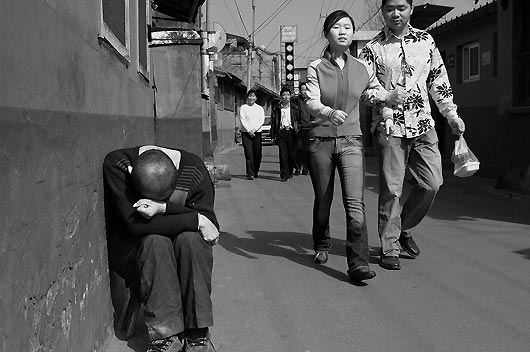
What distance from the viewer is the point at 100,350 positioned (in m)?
3.75

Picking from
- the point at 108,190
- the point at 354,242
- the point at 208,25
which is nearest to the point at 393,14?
the point at 354,242

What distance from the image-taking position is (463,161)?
19.0 feet

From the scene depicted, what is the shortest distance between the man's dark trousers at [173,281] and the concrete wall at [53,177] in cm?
26

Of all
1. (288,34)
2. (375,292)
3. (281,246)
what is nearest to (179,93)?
(281,246)

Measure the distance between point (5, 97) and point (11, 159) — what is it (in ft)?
0.63

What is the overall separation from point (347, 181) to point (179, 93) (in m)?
6.28

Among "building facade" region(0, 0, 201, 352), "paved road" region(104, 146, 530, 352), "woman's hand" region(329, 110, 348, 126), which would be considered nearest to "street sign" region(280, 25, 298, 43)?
"paved road" region(104, 146, 530, 352)

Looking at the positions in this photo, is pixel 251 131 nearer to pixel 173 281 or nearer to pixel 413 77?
pixel 413 77

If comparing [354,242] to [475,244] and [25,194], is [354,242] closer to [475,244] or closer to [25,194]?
[475,244]

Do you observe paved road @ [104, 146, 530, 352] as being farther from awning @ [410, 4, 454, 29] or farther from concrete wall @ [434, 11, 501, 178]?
awning @ [410, 4, 454, 29]

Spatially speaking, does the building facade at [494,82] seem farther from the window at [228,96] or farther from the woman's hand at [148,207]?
the window at [228,96]

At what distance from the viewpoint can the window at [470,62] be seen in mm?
16703

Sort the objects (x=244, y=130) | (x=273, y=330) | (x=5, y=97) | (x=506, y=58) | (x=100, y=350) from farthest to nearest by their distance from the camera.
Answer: (x=244, y=130) → (x=506, y=58) → (x=273, y=330) → (x=100, y=350) → (x=5, y=97)

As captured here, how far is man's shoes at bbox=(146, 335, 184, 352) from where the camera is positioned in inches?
144
